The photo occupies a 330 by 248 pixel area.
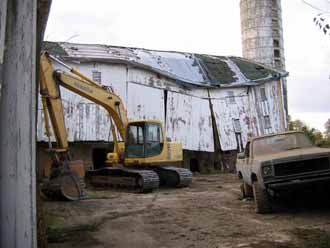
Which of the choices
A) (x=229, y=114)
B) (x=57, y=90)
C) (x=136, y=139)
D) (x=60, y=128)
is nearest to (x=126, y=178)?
(x=136, y=139)

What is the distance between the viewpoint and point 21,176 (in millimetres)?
2850

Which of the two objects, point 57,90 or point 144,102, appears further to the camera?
point 144,102

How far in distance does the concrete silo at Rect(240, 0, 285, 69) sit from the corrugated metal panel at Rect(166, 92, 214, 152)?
15.5 metres

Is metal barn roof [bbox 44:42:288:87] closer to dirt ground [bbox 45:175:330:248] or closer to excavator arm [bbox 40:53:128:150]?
excavator arm [bbox 40:53:128:150]

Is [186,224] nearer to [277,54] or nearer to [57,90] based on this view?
[57,90]

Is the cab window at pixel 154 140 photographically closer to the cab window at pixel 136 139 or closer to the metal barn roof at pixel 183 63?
the cab window at pixel 136 139

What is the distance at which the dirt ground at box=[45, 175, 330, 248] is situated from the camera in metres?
6.79

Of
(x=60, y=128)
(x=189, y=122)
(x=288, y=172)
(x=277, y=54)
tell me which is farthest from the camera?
(x=277, y=54)

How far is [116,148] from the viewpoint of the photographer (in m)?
17.0

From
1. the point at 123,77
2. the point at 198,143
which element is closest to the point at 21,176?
the point at 123,77

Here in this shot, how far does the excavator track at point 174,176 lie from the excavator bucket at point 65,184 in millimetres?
4904

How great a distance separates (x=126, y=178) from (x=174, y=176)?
6.57 feet

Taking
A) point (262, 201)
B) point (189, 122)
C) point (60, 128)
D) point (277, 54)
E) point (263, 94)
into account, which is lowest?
point (262, 201)

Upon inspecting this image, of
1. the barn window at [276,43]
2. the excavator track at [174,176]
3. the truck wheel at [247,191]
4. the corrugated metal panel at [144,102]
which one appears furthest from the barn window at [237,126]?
the truck wheel at [247,191]
